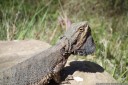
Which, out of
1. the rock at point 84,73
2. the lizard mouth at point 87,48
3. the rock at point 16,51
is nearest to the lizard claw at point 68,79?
the rock at point 84,73

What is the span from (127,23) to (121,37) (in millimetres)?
733

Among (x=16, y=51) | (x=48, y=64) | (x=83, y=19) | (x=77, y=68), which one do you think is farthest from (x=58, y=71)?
(x=83, y=19)

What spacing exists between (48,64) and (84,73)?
1.13 ft

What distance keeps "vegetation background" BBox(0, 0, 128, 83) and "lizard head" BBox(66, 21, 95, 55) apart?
1.01 metres

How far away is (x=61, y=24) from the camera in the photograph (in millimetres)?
5445

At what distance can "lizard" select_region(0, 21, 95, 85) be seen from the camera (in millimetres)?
3156

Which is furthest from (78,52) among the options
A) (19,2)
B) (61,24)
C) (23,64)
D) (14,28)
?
(19,2)

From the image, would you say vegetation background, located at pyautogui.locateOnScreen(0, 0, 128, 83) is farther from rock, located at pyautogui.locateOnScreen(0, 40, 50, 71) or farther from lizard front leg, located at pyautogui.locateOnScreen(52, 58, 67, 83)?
lizard front leg, located at pyautogui.locateOnScreen(52, 58, 67, 83)

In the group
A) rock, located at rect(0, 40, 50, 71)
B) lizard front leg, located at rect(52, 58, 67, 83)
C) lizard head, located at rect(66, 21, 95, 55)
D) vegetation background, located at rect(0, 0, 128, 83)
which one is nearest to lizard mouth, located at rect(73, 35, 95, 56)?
lizard head, located at rect(66, 21, 95, 55)

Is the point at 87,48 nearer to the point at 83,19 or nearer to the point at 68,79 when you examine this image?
the point at 68,79

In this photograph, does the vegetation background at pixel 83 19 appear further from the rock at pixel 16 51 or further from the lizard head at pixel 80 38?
the lizard head at pixel 80 38

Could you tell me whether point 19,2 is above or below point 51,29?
above

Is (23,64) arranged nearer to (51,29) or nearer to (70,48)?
(70,48)

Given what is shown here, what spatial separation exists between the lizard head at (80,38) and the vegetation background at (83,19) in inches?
39.6
